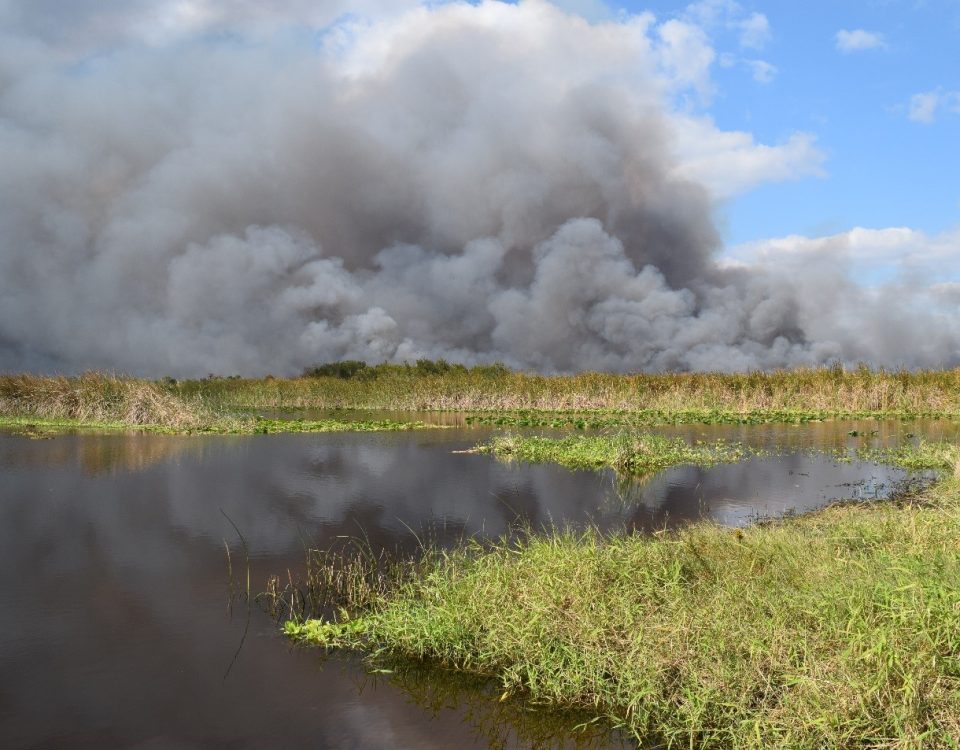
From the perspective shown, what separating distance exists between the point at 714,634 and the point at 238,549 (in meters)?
7.99

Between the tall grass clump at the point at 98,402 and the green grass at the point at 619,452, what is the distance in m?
15.7

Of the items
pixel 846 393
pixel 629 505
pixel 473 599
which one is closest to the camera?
pixel 473 599

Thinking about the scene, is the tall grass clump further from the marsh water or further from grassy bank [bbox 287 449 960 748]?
grassy bank [bbox 287 449 960 748]

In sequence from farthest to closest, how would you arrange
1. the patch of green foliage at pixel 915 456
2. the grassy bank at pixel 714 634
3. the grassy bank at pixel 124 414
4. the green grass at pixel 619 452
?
the grassy bank at pixel 124 414 < the green grass at pixel 619 452 < the patch of green foliage at pixel 915 456 < the grassy bank at pixel 714 634

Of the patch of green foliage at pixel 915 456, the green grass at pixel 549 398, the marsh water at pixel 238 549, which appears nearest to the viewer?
the marsh water at pixel 238 549

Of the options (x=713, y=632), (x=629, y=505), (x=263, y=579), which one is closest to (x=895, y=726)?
(x=713, y=632)

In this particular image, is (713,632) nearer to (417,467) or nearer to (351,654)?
(351,654)

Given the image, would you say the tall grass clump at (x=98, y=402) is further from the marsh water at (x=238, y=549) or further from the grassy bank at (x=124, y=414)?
the marsh water at (x=238, y=549)

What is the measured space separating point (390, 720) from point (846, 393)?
1724 inches

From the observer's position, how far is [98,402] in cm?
3403

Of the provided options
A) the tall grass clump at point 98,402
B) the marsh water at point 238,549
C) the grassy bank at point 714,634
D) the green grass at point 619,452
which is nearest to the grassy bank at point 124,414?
the tall grass clump at point 98,402

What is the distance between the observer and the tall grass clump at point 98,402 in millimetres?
32219

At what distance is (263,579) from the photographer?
956cm

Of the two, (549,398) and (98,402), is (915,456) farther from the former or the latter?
(98,402)
